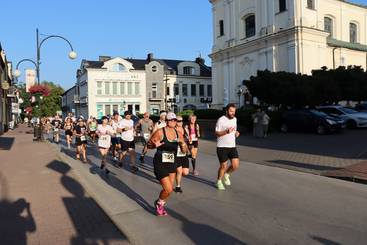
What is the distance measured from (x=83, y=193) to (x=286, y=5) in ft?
151

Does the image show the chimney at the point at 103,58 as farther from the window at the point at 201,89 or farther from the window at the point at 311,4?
the window at the point at 311,4

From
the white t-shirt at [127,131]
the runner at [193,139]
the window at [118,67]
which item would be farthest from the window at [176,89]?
the runner at [193,139]

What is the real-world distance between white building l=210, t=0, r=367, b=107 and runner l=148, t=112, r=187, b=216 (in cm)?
4423

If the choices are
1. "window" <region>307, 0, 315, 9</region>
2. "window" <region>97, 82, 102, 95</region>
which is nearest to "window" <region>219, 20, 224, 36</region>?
"window" <region>307, 0, 315, 9</region>

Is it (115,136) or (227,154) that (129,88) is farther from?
(227,154)

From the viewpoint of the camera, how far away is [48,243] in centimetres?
599

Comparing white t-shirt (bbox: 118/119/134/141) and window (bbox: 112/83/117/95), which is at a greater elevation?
window (bbox: 112/83/117/95)

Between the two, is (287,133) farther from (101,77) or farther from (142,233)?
(101,77)

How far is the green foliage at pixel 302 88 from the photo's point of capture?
32031 mm

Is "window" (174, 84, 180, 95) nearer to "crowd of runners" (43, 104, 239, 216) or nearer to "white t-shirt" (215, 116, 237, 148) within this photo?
"crowd of runners" (43, 104, 239, 216)

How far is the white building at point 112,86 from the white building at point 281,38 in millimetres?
15281

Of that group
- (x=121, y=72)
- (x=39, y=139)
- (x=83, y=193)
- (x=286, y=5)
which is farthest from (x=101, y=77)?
(x=83, y=193)

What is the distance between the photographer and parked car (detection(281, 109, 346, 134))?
82.5 feet

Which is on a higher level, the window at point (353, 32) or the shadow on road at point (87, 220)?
the window at point (353, 32)
